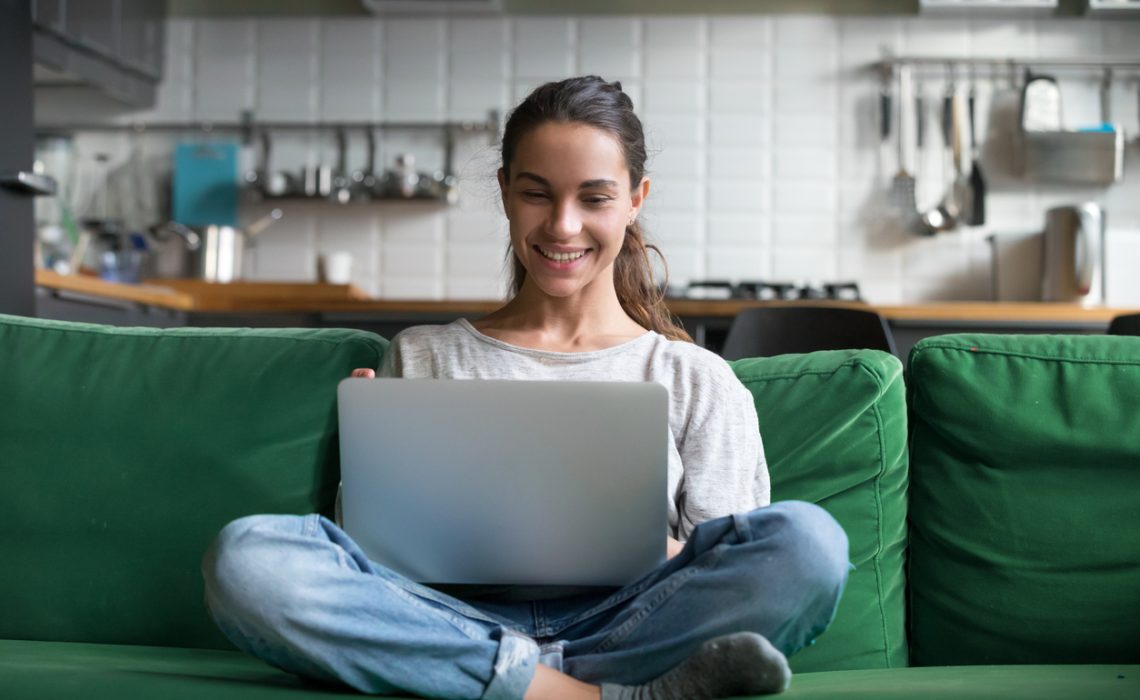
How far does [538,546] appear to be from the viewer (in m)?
1.26

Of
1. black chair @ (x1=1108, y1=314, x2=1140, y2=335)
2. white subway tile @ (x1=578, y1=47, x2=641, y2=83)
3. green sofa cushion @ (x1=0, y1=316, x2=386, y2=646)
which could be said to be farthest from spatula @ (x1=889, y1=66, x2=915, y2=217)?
green sofa cushion @ (x1=0, y1=316, x2=386, y2=646)

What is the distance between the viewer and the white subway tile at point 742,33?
4.51 metres

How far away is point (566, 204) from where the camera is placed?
159 centimetres

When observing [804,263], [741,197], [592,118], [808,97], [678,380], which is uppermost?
[808,97]

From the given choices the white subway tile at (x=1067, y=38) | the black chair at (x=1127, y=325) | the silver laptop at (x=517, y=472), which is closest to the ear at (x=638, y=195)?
the silver laptop at (x=517, y=472)

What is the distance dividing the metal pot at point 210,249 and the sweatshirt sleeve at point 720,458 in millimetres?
3206

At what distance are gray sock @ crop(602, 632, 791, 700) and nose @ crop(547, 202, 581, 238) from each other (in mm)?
604

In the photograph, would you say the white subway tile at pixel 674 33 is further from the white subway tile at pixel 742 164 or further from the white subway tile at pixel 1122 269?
the white subway tile at pixel 1122 269

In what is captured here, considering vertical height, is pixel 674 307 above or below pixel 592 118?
below

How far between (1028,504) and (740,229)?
9.85 ft

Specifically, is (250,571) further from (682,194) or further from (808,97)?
(808,97)

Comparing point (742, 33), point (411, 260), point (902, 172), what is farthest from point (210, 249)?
point (902, 172)

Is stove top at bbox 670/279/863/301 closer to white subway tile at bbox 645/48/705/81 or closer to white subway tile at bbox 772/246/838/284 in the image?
white subway tile at bbox 772/246/838/284

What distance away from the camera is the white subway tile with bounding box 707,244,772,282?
4461 millimetres
